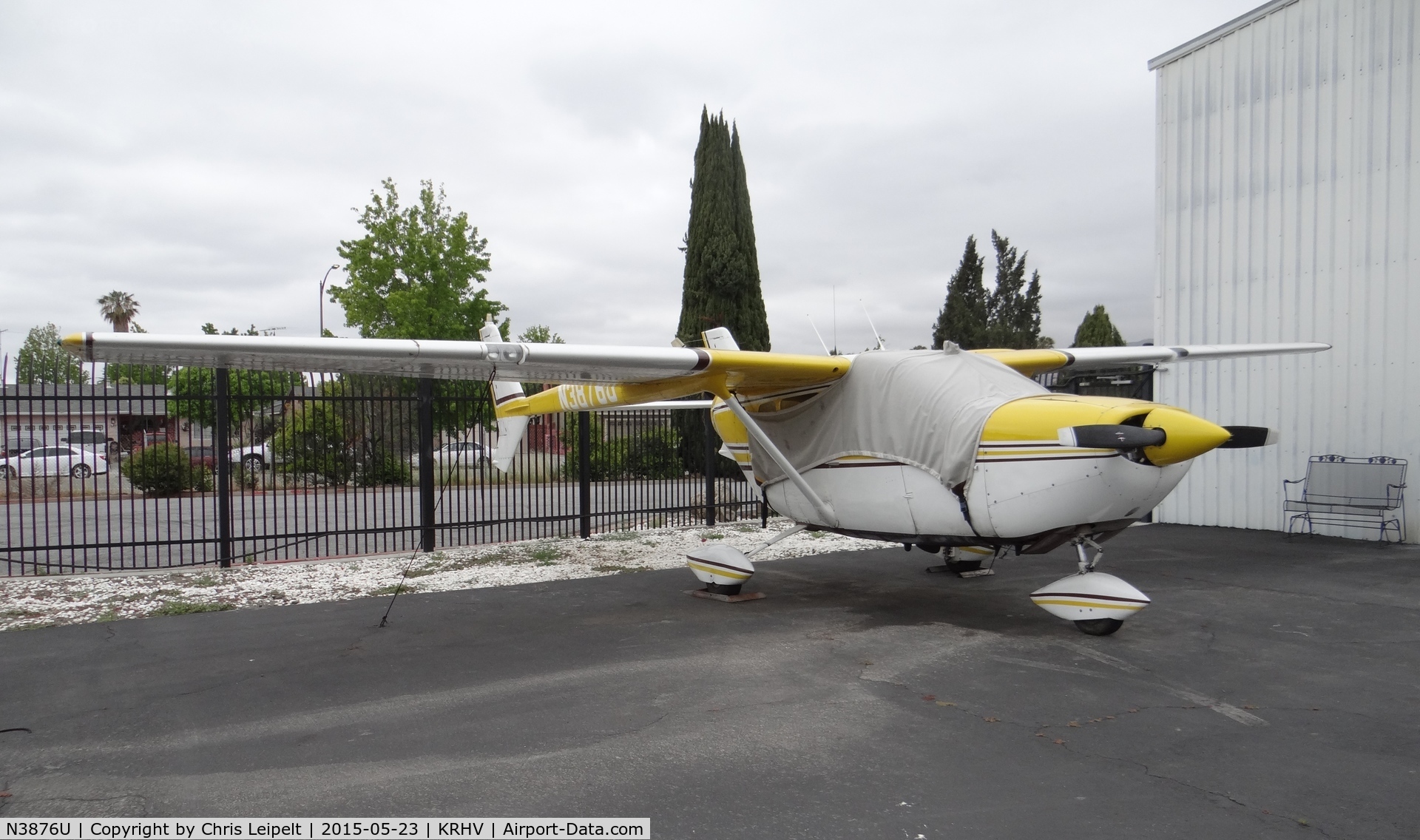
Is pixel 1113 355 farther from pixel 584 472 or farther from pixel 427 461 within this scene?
pixel 427 461

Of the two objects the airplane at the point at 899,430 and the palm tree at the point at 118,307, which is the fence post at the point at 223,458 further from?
the palm tree at the point at 118,307

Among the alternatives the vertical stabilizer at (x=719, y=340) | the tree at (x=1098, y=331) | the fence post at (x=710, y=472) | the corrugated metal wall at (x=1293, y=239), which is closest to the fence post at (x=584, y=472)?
the fence post at (x=710, y=472)

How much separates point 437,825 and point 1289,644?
5.70 metres

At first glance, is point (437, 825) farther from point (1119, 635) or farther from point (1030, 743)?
point (1119, 635)

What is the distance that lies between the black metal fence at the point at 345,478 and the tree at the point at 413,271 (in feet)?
22.0

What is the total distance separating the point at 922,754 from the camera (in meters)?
3.84

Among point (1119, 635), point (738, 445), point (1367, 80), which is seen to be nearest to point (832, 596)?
point (738, 445)

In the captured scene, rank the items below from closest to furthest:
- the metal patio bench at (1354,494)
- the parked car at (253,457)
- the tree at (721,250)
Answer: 1. the metal patio bench at (1354,494)
2. the parked car at (253,457)
3. the tree at (721,250)

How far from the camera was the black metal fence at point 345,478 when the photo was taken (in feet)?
30.8

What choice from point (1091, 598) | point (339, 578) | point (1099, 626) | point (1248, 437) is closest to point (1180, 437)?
point (1248, 437)

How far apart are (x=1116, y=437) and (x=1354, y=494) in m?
7.57

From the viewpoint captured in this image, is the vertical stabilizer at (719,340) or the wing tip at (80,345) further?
the vertical stabilizer at (719,340)

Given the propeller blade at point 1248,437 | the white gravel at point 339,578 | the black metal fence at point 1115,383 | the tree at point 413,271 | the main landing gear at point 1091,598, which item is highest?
the tree at point 413,271

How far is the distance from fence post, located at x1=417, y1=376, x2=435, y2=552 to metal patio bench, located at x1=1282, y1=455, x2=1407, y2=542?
11049mm
